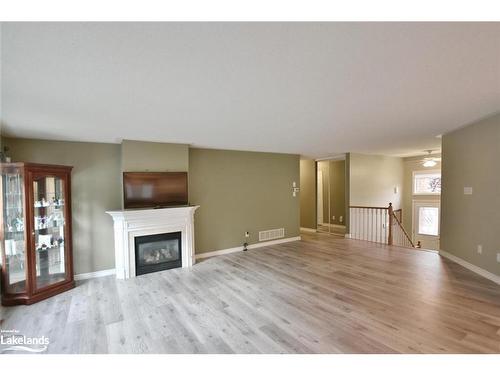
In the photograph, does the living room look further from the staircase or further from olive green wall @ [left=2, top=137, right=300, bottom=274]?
the staircase

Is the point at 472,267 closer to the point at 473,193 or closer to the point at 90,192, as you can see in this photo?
the point at 473,193

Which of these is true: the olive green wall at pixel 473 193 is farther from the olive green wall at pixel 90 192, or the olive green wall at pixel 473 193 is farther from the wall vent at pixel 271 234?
the olive green wall at pixel 90 192

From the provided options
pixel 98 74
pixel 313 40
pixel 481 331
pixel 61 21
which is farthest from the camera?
pixel 481 331

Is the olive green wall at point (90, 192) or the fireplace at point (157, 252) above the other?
the olive green wall at point (90, 192)

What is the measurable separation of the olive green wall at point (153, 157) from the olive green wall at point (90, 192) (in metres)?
0.39

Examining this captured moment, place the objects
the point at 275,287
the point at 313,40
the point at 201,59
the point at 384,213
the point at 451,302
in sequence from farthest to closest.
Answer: the point at 384,213
the point at 275,287
the point at 451,302
the point at 201,59
the point at 313,40

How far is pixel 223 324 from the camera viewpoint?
252cm

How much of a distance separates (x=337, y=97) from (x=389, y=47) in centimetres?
86

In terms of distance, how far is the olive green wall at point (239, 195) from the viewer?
516 centimetres

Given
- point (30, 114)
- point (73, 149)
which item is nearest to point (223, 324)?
point (30, 114)

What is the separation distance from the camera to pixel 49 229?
3629 mm

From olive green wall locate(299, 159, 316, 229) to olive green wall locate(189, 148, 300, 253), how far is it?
4.84 ft

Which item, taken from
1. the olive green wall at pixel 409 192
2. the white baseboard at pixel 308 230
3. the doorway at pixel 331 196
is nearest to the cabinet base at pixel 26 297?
the white baseboard at pixel 308 230

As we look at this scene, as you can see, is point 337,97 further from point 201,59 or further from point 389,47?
point 201,59
